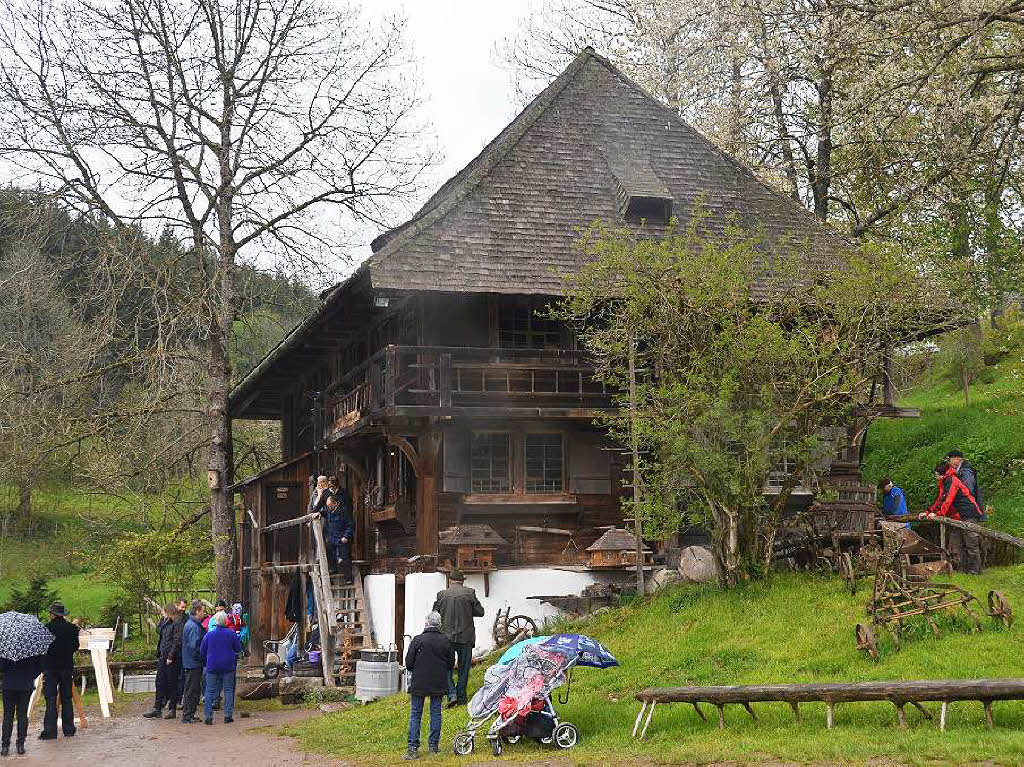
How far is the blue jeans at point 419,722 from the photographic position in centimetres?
1313

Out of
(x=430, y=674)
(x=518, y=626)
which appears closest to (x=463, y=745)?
(x=430, y=674)

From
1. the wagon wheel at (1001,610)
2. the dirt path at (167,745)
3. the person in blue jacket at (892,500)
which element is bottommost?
the dirt path at (167,745)

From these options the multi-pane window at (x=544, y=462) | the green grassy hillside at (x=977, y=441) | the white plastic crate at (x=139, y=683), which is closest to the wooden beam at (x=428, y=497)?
the multi-pane window at (x=544, y=462)

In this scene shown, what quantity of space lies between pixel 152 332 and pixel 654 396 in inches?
623

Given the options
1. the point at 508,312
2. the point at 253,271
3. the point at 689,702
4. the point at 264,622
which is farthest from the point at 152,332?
the point at 689,702

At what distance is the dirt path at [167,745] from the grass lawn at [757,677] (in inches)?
21.7

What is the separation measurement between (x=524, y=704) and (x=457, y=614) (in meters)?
4.26

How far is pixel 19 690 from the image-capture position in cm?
1564

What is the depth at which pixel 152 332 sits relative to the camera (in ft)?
97.2

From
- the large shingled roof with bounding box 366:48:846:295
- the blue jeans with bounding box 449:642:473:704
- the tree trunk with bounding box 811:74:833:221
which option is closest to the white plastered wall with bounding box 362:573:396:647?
the blue jeans with bounding box 449:642:473:704

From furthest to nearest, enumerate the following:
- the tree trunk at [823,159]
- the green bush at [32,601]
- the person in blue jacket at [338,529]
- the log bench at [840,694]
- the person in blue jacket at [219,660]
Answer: the green bush at [32,601] < the tree trunk at [823,159] < the person in blue jacket at [338,529] < the person in blue jacket at [219,660] < the log bench at [840,694]

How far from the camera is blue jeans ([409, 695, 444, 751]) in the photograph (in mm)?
13133

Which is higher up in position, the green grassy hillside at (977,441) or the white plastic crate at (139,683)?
the green grassy hillside at (977,441)

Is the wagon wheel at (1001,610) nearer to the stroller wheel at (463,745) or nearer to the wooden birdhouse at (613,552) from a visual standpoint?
the stroller wheel at (463,745)
